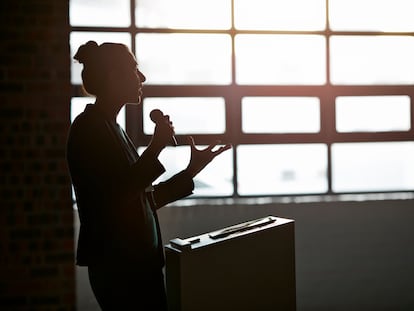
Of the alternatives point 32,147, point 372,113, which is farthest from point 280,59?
point 32,147

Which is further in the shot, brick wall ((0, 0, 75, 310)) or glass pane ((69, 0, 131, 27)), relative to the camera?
glass pane ((69, 0, 131, 27))

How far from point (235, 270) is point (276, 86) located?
67.2 inches

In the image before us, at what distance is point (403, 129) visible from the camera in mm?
3676

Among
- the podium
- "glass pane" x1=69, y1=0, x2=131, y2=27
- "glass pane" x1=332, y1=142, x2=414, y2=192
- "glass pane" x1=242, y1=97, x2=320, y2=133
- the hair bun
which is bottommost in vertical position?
the podium

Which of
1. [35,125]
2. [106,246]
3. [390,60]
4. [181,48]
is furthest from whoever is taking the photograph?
[390,60]

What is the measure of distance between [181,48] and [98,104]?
1665 millimetres

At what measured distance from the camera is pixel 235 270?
6.81ft

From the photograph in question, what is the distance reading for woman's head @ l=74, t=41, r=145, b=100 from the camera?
5.91ft

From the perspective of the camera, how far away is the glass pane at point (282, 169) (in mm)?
3502

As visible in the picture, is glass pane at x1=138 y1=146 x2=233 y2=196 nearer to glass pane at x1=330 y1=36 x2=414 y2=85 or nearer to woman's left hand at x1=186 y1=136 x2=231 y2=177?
glass pane at x1=330 y1=36 x2=414 y2=85

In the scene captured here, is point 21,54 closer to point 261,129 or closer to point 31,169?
point 31,169

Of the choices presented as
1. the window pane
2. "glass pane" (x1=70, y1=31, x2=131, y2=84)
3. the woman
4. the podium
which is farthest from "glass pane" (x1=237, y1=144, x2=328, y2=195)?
the woman

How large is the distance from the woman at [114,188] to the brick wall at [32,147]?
2.84 feet

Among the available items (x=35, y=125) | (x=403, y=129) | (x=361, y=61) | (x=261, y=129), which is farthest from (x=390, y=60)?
(x=35, y=125)
